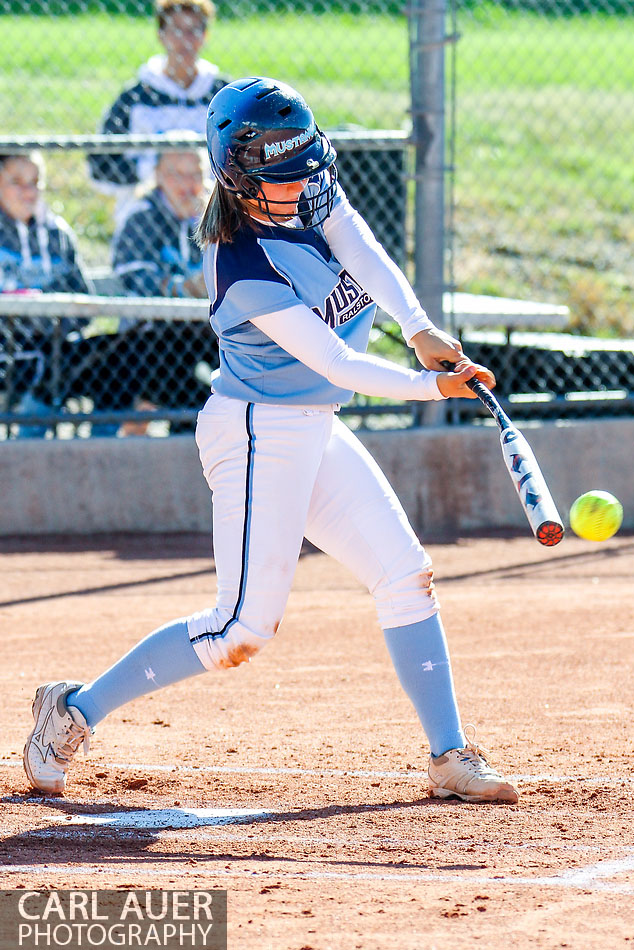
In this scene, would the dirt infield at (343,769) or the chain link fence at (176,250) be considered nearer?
the dirt infield at (343,769)

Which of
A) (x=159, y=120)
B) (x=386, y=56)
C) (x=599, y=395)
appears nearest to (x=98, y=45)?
(x=386, y=56)

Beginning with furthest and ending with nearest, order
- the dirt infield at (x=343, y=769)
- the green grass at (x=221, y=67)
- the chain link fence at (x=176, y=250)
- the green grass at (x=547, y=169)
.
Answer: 1. the green grass at (x=221, y=67)
2. the green grass at (x=547, y=169)
3. the chain link fence at (x=176, y=250)
4. the dirt infield at (x=343, y=769)

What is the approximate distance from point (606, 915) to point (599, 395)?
17.5 ft

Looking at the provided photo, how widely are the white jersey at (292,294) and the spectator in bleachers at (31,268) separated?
3988mm

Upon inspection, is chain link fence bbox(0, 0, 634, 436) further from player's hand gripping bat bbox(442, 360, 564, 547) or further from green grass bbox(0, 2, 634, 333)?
player's hand gripping bat bbox(442, 360, 564, 547)

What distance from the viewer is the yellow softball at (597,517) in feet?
12.8

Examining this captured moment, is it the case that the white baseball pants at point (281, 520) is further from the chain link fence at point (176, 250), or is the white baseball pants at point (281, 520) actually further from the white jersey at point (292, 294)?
the chain link fence at point (176, 250)

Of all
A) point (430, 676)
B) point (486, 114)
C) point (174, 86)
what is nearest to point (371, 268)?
point (430, 676)

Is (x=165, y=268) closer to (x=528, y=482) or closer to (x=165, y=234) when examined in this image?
(x=165, y=234)

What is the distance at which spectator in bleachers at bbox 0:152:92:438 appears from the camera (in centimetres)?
734

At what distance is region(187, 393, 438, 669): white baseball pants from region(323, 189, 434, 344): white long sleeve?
1.11 ft

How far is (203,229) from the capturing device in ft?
11.6

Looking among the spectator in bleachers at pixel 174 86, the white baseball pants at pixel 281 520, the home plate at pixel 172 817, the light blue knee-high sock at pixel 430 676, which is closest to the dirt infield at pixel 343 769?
the home plate at pixel 172 817

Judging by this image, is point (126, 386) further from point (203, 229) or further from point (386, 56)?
point (386, 56)
